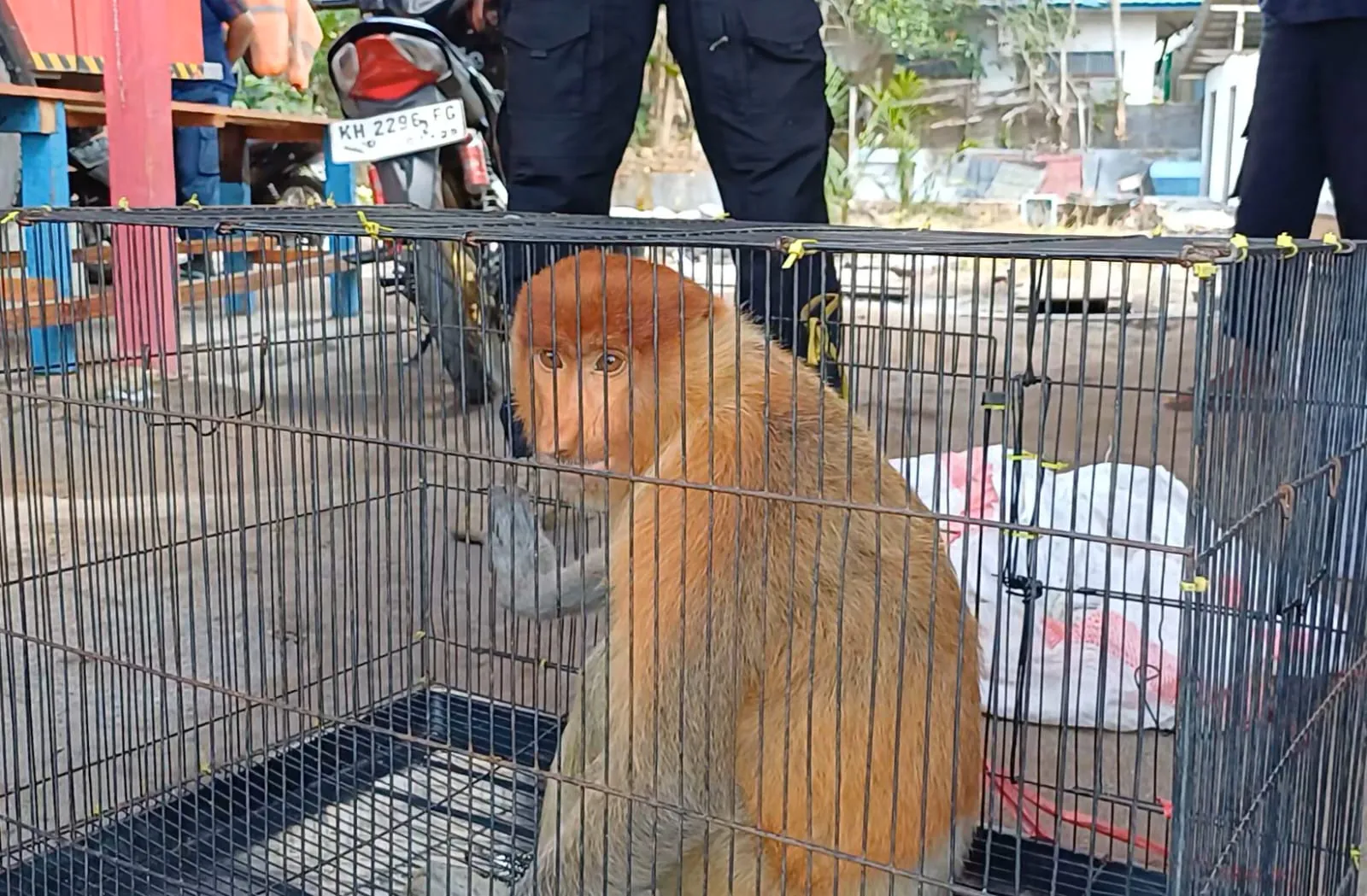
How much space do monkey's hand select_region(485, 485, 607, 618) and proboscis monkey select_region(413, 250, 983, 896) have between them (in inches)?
18.8

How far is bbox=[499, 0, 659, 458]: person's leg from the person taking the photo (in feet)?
10.2

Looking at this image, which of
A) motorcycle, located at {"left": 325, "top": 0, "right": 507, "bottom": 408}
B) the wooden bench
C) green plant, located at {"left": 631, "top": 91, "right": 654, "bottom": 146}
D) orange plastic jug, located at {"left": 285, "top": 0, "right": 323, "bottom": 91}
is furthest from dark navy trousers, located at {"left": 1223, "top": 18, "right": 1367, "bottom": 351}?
green plant, located at {"left": 631, "top": 91, "right": 654, "bottom": 146}

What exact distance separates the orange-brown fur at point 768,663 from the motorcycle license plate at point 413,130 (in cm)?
414

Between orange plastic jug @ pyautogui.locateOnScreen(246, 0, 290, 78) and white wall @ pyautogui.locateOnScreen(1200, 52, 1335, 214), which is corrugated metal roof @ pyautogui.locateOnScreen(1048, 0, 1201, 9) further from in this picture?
orange plastic jug @ pyautogui.locateOnScreen(246, 0, 290, 78)

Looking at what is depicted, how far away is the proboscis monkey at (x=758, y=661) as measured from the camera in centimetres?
179

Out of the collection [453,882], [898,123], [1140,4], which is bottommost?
A: [453,882]

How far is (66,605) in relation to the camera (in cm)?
351

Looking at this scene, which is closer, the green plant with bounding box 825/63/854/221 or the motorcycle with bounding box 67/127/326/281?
the motorcycle with bounding box 67/127/326/281

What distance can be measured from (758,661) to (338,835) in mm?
933

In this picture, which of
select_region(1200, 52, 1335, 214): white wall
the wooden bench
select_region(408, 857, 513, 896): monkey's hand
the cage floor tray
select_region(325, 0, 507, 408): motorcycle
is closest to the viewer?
the cage floor tray

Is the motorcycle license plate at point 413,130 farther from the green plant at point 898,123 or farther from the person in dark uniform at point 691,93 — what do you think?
the green plant at point 898,123

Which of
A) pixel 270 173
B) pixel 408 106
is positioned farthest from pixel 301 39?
pixel 408 106

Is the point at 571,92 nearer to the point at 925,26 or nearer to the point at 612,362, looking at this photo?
the point at 612,362

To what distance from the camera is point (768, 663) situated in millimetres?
1849
